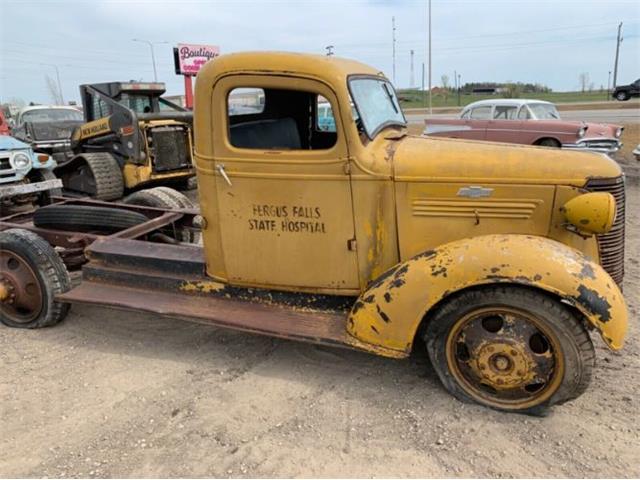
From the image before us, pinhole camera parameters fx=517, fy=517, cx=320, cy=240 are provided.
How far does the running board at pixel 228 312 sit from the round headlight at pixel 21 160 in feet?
17.3

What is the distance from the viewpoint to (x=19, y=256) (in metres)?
4.22

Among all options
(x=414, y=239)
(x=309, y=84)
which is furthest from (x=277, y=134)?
(x=414, y=239)

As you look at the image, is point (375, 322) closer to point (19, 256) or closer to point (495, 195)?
point (495, 195)

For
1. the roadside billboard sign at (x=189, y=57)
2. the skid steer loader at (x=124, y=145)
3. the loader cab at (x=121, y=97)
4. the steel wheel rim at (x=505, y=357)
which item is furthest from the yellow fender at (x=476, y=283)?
the roadside billboard sign at (x=189, y=57)

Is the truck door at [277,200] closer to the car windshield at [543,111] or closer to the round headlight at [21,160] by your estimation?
the round headlight at [21,160]

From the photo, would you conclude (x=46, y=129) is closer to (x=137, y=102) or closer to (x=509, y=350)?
(x=137, y=102)

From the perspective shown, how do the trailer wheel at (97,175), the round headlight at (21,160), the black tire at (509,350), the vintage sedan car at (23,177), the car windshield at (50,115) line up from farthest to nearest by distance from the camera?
1. the car windshield at (50,115)
2. the trailer wheel at (97,175)
3. the round headlight at (21,160)
4. the vintage sedan car at (23,177)
5. the black tire at (509,350)

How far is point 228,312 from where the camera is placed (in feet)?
11.8

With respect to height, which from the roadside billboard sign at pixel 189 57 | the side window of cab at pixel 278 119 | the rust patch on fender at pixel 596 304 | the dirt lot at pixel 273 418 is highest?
the roadside billboard sign at pixel 189 57

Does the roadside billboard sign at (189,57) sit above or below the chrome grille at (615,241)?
above

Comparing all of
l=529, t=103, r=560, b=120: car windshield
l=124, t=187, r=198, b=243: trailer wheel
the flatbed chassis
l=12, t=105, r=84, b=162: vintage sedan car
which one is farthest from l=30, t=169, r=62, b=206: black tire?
l=529, t=103, r=560, b=120: car windshield

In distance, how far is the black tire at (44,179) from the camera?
8578 mm

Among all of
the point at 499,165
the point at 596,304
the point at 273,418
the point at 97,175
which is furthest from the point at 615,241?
the point at 97,175

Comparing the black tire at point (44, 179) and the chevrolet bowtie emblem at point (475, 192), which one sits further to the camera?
the black tire at point (44, 179)
